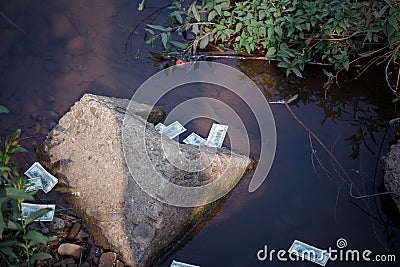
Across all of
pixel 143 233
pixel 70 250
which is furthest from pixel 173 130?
pixel 70 250

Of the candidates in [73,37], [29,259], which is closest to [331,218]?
[29,259]

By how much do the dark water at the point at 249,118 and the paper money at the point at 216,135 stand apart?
0.23ft

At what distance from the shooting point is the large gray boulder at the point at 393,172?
3.21 m

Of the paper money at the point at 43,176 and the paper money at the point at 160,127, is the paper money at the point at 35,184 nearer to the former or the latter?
the paper money at the point at 43,176

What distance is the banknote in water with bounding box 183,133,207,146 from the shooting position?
3.55m

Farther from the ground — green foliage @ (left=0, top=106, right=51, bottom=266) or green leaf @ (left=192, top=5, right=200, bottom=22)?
green leaf @ (left=192, top=5, right=200, bottom=22)

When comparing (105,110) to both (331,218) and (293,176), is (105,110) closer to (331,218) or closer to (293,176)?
(293,176)

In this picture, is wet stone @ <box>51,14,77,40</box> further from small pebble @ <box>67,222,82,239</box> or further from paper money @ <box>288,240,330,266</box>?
paper money @ <box>288,240,330,266</box>

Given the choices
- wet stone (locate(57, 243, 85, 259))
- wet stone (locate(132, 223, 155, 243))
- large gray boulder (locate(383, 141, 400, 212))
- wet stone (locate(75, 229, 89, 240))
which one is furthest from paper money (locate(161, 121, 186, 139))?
large gray boulder (locate(383, 141, 400, 212))

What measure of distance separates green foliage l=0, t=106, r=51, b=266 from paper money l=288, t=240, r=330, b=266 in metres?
1.44

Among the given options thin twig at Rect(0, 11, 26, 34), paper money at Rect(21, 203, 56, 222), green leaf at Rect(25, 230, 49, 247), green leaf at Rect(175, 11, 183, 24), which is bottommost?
paper money at Rect(21, 203, 56, 222)

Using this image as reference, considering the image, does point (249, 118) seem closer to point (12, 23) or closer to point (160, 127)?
point (160, 127)

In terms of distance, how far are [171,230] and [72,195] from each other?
25.6 inches

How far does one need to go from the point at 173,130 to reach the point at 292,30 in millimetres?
1120
